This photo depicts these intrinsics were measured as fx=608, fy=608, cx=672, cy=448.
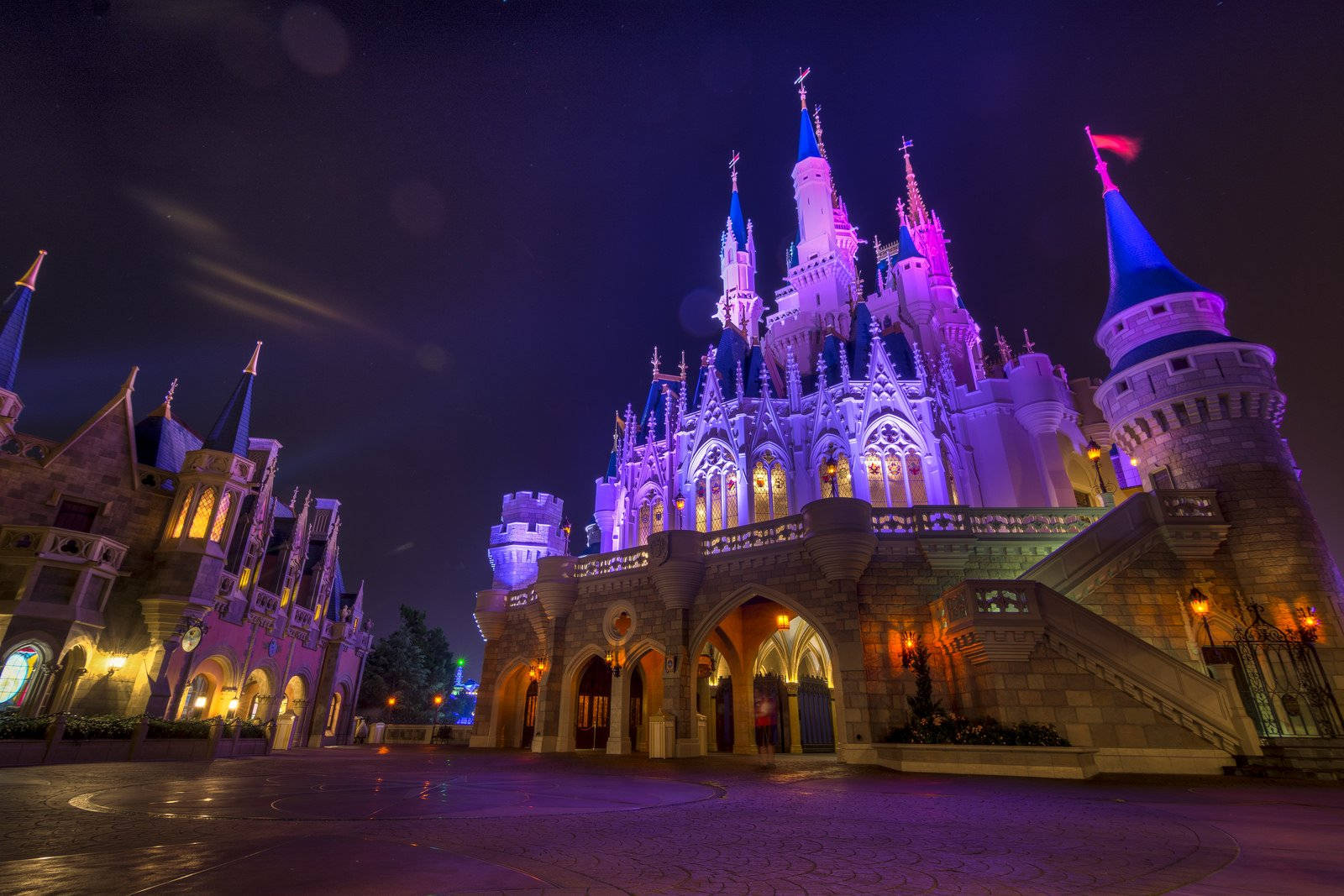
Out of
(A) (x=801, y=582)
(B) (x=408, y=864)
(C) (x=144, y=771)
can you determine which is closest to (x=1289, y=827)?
(B) (x=408, y=864)

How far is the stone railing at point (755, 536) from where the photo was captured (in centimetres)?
1944

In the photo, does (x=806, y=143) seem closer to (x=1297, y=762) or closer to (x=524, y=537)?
(x=524, y=537)

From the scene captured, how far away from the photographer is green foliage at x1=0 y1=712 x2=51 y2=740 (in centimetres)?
1288

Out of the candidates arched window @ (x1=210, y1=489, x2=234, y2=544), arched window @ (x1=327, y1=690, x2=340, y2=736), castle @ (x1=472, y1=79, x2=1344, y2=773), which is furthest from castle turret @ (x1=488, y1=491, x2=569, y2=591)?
arched window @ (x1=210, y1=489, x2=234, y2=544)

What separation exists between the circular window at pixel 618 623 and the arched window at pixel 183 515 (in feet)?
50.0

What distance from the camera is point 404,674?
159ft

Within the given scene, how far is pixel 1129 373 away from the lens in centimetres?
2097

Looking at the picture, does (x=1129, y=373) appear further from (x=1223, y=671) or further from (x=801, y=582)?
(x=801, y=582)

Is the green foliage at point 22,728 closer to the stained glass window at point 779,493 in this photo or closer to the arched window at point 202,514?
the arched window at point 202,514

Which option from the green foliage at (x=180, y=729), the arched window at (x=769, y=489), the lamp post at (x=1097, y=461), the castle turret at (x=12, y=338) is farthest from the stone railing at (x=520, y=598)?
the lamp post at (x=1097, y=461)

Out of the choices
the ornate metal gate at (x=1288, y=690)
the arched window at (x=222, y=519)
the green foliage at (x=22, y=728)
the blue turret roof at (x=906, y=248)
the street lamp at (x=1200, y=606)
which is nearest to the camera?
the green foliage at (x=22, y=728)

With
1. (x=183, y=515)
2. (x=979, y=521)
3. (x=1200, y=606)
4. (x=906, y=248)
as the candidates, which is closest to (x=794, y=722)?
(x=979, y=521)

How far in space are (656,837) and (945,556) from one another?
1511 centimetres

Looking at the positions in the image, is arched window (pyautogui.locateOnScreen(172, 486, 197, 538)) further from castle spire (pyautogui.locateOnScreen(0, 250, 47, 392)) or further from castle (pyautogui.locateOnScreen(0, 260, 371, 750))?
castle spire (pyautogui.locateOnScreen(0, 250, 47, 392))
